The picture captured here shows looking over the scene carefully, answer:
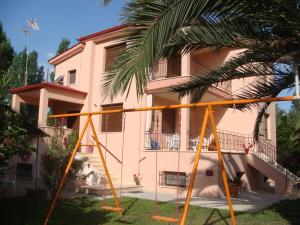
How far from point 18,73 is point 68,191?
3234 cm

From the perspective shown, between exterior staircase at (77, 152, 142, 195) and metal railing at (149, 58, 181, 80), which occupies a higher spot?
metal railing at (149, 58, 181, 80)

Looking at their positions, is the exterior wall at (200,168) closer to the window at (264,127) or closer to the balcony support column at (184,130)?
the balcony support column at (184,130)

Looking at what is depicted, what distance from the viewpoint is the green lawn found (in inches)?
324

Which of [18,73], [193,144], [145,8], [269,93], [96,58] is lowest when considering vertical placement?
[193,144]

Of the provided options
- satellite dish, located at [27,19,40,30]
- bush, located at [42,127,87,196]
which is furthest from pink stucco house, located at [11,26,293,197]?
satellite dish, located at [27,19,40,30]

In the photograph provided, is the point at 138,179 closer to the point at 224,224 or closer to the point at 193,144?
the point at 193,144

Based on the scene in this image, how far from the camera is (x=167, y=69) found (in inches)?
690

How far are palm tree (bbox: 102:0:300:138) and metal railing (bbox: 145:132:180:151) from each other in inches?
287

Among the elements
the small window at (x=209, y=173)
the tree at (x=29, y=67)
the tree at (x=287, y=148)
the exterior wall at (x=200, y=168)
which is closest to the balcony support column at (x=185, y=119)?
the exterior wall at (x=200, y=168)

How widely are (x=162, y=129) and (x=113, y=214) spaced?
860 centimetres

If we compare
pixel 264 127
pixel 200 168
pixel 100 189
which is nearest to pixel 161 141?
pixel 200 168

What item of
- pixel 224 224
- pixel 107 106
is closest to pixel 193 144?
pixel 107 106

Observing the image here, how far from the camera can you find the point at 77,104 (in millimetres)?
18812

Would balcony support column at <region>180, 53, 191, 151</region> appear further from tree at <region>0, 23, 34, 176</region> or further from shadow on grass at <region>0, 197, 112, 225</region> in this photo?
tree at <region>0, 23, 34, 176</region>
